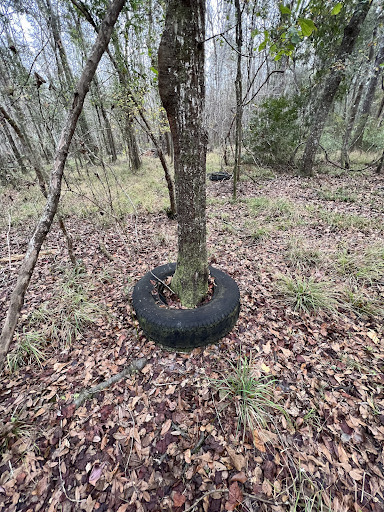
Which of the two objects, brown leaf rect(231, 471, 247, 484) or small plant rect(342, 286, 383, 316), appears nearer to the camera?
brown leaf rect(231, 471, 247, 484)

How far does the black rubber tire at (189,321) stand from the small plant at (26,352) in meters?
1.08

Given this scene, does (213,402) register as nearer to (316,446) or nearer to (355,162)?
(316,446)

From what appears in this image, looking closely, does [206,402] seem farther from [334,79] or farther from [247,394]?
[334,79]

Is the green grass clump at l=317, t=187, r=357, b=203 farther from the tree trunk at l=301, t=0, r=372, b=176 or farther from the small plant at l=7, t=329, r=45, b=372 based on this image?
the small plant at l=7, t=329, r=45, b=372

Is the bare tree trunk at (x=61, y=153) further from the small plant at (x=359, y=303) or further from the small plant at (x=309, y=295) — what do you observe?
the small plant at (x=359, y=303)

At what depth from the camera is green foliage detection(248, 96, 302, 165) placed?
8367 millimetres

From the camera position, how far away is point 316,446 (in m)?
1.54

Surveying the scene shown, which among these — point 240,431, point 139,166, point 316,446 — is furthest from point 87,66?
point 139,166

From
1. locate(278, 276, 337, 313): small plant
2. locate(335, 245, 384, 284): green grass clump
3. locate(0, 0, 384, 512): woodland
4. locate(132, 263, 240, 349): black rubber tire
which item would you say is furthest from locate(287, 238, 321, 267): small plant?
locate(132, 263, 240, 349): black rubber tire

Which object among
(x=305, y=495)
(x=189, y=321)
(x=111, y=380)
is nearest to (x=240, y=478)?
(x=305, y=495)

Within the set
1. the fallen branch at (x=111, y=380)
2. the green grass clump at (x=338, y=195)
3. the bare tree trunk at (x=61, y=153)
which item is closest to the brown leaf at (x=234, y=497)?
the fallen branch at (x=111, y=380)

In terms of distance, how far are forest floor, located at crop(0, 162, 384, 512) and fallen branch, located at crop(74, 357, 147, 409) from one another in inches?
1.9

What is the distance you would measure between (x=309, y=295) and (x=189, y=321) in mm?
1642

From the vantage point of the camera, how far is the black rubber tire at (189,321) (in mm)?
2021
